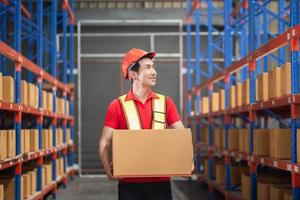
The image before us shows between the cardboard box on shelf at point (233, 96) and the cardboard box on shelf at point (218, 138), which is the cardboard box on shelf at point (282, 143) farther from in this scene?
the cardboard box on shelf at point (218, 138)

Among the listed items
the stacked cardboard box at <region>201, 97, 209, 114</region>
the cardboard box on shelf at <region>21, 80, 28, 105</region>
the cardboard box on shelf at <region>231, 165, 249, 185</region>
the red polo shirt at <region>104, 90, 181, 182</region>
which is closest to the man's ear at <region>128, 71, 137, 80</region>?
the red polo shirt at <region>104, 90, 181, 182</region>

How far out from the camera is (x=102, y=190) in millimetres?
11211

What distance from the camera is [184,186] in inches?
477

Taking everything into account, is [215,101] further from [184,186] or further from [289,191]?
[289,191]

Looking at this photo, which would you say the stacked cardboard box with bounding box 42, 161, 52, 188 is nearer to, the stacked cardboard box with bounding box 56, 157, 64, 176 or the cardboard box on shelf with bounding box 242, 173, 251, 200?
the stacked cardboard box with bounding box 56, 157, 64, 176

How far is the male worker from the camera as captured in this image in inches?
139

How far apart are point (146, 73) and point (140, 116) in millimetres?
303

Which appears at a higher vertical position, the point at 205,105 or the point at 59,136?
the point at 205,105

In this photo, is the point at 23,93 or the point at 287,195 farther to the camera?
the point at 23,93

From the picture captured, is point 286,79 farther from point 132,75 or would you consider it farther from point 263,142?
point 132,75

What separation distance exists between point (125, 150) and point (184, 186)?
29.7ft

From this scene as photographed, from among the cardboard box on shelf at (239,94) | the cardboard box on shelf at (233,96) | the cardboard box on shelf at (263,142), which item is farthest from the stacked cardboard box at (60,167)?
the cardboard box on shelf at (263,142)

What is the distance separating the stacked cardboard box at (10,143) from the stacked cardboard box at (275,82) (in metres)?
3.31

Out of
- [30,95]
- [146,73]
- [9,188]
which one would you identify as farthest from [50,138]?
[146,73]
